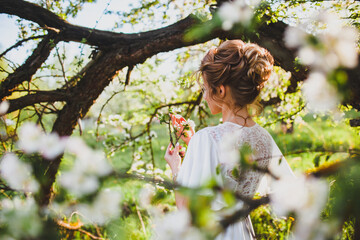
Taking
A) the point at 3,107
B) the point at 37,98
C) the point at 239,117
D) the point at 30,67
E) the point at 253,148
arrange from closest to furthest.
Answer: the point at 253,148 < the point at 239,117 < the point at 3,107 < the point at 30,67 < the point at 37,98

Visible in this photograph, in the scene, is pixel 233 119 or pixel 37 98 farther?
pixel 37 98

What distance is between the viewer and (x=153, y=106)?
3770 millimetres

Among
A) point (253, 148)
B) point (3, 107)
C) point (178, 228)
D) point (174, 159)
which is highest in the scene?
point (3, 107)

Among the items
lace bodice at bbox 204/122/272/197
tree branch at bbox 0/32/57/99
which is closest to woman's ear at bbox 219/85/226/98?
lace bodice at bbox 204/122/272/197

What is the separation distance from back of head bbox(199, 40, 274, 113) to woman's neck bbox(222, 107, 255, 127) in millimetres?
44

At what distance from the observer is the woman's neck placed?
1565 millimetres

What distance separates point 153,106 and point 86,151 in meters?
3.31

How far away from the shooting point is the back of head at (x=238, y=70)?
1523 mm

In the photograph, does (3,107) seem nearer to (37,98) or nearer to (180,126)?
(37,98)

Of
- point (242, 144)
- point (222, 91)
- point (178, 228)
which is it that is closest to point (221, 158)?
point (242, 144)

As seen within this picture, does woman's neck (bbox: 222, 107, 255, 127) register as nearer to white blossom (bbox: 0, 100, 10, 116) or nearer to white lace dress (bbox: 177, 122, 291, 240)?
white lace dress (bbox: 177, 122, 291, 240)

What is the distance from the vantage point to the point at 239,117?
1586mm

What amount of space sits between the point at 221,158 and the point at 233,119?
311 mm

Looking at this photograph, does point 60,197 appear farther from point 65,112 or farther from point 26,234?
point 65,112
